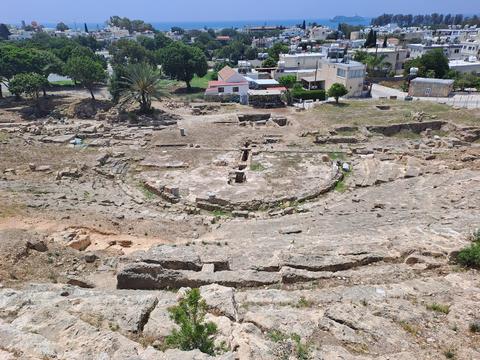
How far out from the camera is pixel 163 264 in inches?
523

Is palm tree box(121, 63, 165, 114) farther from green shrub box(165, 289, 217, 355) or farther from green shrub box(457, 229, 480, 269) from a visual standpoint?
green shrub box(165, 289, 217, 355)

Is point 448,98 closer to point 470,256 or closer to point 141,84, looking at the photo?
point 141,84

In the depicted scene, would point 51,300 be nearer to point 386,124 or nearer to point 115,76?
point 386,124

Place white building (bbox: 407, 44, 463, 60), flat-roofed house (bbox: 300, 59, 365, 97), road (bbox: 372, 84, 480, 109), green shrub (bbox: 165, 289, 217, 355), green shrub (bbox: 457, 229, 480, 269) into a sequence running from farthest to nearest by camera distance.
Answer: white building (bbox: 407, 44, 463, 60), flat-roofed house (bbox: 300, 59, 365, 97), road (bbox: 372, 84, 480, 109), green shrub (bbox: 457, 229, 480, 269), green shrub (bbox: 165, 289, 217, 355)

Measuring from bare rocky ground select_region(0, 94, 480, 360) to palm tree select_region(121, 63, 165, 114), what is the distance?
4.00 m

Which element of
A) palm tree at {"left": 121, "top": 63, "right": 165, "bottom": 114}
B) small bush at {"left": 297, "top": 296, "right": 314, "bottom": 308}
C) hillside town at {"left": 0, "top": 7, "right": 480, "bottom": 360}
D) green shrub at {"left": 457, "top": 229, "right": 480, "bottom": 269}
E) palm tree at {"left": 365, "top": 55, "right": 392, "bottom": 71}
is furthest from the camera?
palm tree at {"left": 365, "top": 55, "right": 392, "bottom": 71}

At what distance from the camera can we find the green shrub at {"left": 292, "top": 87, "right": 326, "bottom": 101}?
52.2 m

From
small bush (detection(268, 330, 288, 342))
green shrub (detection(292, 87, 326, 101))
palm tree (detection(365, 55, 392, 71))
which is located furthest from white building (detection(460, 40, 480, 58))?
small bush (detection(268, 330, 288, 342))

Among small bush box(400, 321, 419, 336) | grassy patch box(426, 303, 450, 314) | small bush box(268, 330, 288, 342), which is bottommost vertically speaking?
grassy patch box(426, 303, 450, 314)

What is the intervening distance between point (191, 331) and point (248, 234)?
36.6 feet

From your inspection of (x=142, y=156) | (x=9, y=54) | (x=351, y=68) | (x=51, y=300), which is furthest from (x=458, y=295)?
(x=9, y=54)

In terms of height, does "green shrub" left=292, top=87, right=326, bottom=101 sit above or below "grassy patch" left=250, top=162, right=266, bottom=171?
above

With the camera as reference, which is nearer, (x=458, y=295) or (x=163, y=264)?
(x=458, y=295)

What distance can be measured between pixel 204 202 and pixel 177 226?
3.88 metres
